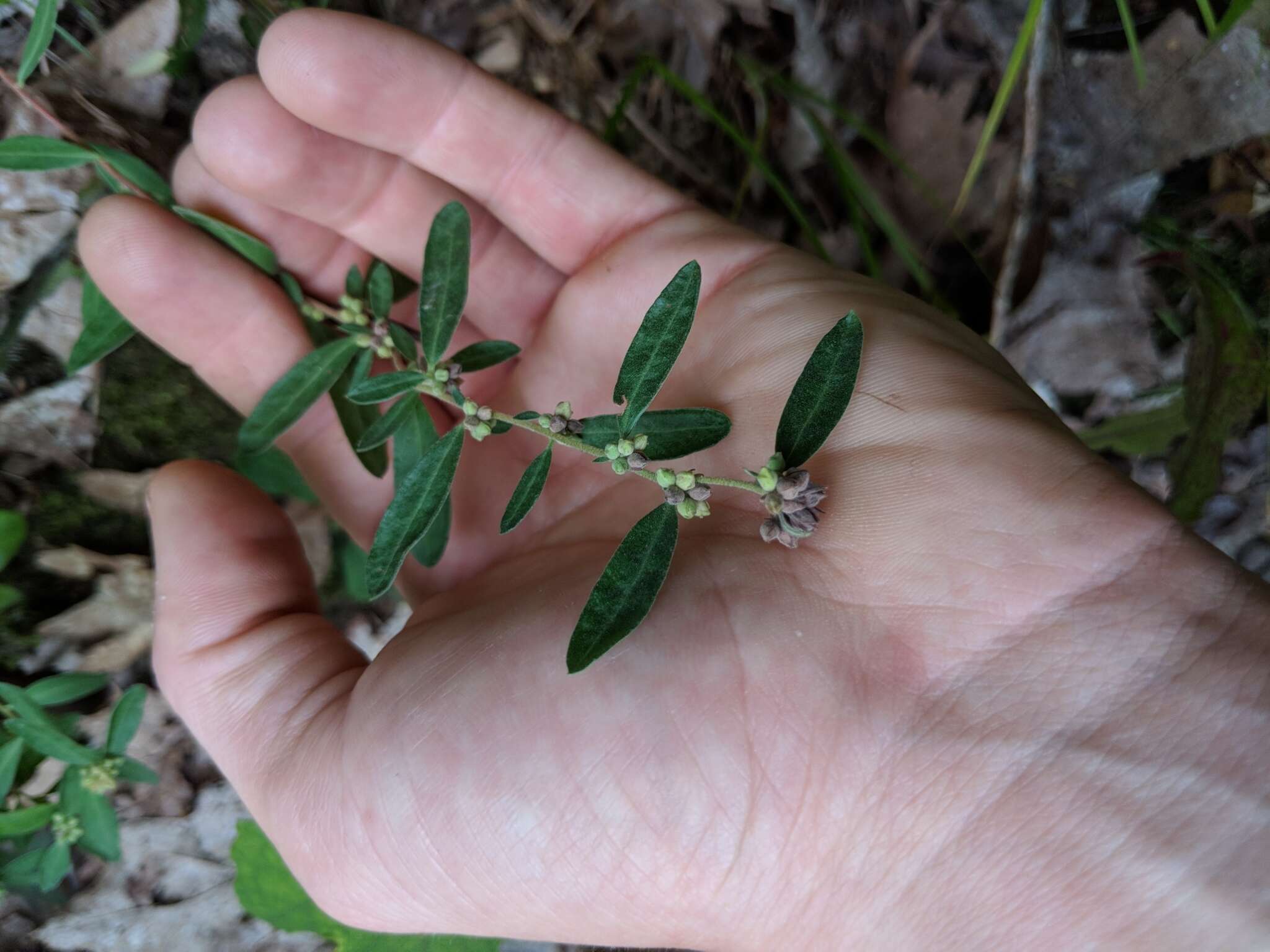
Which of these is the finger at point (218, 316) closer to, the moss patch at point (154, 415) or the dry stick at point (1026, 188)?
the moss patch at point (154, 415)

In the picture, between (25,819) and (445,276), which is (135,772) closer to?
(25,819)

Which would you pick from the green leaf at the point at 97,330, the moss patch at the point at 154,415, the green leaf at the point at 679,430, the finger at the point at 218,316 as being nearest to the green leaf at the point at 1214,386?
the green leaf at the point at 679,430

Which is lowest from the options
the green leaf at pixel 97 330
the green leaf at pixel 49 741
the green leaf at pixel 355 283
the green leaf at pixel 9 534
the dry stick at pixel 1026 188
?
the green leaf at pixel 49 741

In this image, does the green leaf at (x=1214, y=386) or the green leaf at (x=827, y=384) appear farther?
the green leaf at (x=1214, y=386)

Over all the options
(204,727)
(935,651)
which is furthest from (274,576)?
(935,651)

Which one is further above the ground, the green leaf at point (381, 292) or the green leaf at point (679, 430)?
the green leaf at point (679, 430)

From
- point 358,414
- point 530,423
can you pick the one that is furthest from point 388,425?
point 530,423

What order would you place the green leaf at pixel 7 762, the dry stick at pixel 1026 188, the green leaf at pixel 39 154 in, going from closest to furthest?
the green leaf at pixel 39 154
the green leaf at pixel 7 762
the dry stick at pixel 1026 188
